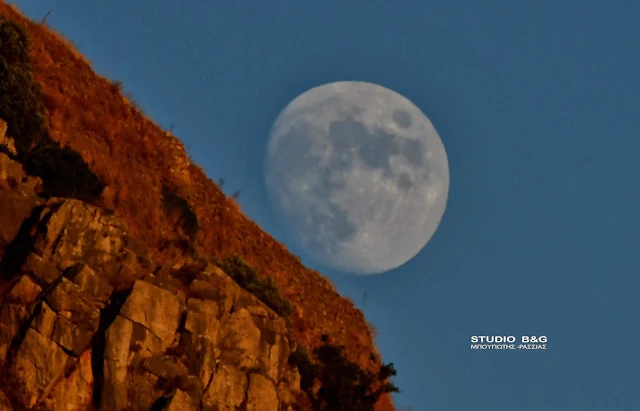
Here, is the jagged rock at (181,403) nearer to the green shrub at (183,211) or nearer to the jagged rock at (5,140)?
the jagged rock at (5,140)

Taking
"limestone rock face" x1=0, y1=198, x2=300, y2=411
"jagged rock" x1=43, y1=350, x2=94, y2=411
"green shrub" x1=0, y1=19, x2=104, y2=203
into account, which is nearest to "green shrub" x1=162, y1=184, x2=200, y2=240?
"green shrub" x1=0, y1=19, x2=104, y2=203

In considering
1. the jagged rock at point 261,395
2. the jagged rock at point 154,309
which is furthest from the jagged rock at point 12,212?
the jagged rock at point 261,395

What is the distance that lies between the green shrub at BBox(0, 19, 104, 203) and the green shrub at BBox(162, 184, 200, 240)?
453 centimetres

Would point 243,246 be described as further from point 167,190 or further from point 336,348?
point 336,348

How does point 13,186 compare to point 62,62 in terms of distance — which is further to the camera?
point 62,62

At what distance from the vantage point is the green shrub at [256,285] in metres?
29.8

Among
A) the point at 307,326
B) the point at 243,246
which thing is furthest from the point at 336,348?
the point at 243,246

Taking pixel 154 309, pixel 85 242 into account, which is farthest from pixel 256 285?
pixel 85 242

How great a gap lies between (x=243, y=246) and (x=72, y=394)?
17828 mm

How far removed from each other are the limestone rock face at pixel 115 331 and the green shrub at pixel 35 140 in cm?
300

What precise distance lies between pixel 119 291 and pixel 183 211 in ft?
35.3

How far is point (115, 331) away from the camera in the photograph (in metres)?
20.7

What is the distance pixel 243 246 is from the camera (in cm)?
3688

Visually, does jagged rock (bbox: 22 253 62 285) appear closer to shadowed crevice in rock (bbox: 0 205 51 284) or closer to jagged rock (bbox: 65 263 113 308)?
shadowed crevice in rock (bbox: 0 205 51 284)
